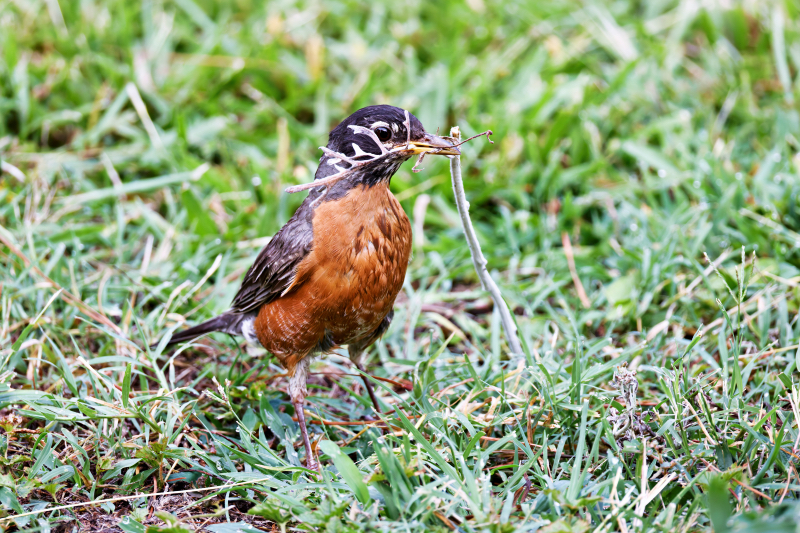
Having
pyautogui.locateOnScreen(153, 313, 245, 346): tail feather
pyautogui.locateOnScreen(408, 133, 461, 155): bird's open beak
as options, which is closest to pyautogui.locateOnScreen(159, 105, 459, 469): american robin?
pyautogui.locateOnScreen(408, 133, 461, 155): bird's open beak

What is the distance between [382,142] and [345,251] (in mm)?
545

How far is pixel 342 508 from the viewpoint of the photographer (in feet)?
9.03

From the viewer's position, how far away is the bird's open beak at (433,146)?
3.29 m

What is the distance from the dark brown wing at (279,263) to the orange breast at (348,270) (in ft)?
0.16

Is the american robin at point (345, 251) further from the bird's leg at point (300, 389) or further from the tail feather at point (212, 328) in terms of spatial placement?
the tail feather at point (212, 328)

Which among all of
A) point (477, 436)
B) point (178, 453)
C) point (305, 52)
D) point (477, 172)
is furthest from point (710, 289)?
point (305, 52)

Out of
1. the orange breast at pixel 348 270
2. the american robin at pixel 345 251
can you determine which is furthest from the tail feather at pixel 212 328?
the orange breast at pixel 348 270

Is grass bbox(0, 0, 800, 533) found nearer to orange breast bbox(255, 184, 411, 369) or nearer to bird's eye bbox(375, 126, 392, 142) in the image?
orange breast bbox(255, 184, 411, 369)

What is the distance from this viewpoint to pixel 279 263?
141 inches

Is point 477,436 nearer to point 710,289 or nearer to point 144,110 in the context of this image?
point 710,289

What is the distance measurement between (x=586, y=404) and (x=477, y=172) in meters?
2.98

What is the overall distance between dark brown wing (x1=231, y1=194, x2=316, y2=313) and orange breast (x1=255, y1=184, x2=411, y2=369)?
0.16ft

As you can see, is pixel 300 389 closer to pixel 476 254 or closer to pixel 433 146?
pixel 476 254

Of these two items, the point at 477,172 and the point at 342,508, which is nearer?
the point at 342,508
